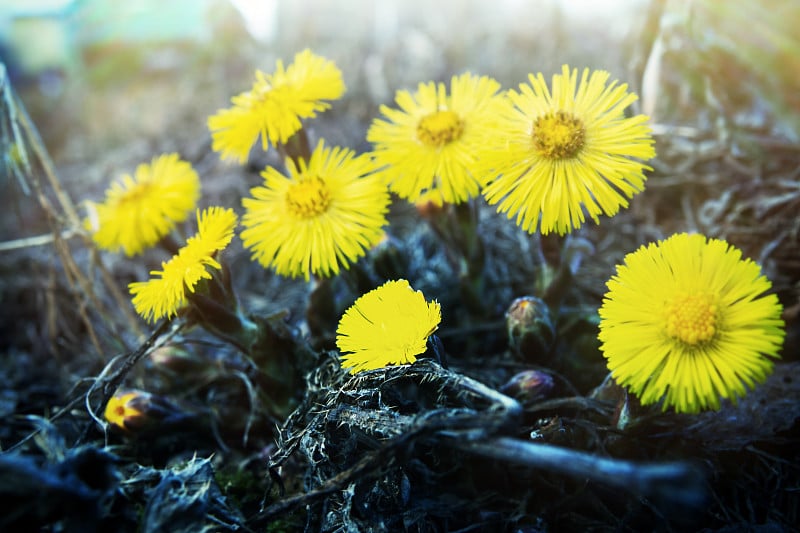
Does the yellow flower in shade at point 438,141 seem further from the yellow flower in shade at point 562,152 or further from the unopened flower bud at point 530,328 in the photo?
the unopened flower bud at point 530,328

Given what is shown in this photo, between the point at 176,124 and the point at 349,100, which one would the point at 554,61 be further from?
the point at 176,124

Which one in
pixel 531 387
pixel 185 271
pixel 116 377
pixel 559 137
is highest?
pixel 559 137

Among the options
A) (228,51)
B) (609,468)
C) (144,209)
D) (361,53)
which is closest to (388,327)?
(609,468)

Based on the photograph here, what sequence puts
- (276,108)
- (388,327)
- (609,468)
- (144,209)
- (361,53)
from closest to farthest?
(609,468) → (388,327) → (276,108) → (144,209) → (361,53)

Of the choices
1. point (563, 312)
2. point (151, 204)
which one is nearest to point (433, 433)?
point (563, 312)

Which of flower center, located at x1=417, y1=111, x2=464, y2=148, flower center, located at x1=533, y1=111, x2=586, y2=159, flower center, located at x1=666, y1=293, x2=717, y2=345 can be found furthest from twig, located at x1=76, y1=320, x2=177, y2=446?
flower center, located at x1=666, y1=293, x2=717, y2=345

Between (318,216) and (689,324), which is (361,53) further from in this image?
(689,324)
